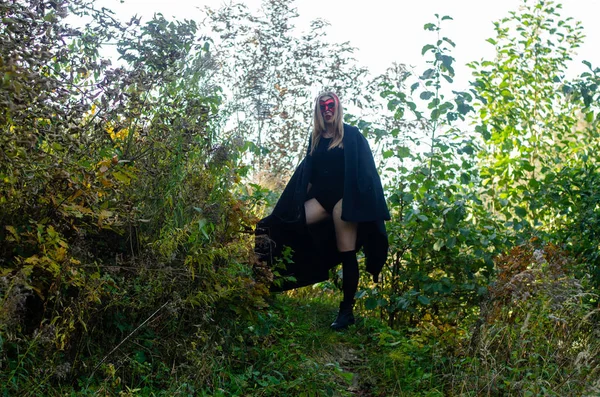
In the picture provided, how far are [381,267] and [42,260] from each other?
3.27m

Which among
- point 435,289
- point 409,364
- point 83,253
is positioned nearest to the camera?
point 83,253

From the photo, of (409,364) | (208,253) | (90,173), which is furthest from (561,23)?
(90,173)

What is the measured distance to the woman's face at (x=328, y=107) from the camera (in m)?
6.05

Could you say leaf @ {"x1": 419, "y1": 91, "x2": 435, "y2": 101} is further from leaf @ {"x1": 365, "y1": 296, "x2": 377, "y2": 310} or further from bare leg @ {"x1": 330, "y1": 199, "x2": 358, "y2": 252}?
leaf @ {"x1": 365, "y1": 296, "x2": 377, "y2": 310}

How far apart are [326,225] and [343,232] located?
0.30 metres

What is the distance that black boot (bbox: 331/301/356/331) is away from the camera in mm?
5859

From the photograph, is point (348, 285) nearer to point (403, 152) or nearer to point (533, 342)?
point (403, 152)

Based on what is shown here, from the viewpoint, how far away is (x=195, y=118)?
452 centimetres

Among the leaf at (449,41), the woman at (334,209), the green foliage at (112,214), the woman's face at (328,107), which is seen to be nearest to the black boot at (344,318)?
the woman at (334,209)

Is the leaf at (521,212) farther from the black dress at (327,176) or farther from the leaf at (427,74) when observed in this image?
the black dress at (327,176)

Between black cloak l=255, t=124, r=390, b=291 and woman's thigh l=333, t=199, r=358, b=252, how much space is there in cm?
12

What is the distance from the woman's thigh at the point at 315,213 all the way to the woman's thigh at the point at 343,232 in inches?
6.0

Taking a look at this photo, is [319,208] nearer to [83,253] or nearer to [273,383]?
[273,383]

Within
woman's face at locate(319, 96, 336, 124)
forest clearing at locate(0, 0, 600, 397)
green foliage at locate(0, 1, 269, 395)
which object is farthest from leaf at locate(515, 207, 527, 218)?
green foliage at locate(0, 1, 269, 395)
